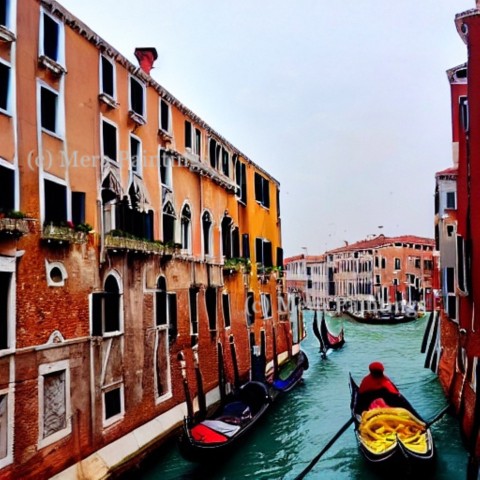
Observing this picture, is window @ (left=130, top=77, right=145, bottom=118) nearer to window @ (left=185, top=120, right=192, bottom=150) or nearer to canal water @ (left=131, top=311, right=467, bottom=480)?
window @ (left=185, top=120, right=192, bottom=150)

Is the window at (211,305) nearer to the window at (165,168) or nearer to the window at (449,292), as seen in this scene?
the window at (165,168)

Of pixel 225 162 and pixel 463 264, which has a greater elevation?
pixel 225 162

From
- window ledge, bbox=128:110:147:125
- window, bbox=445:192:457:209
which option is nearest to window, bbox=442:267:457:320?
window, bbox=445:192:457:209

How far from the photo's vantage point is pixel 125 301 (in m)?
6.86

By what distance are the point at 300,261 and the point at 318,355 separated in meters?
27.3

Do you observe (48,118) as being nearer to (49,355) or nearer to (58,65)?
(58,65)

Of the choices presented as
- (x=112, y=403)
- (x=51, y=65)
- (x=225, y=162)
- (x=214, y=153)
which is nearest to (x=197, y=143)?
(x=214, y=153)

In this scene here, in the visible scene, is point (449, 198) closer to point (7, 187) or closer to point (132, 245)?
point (132, 245)

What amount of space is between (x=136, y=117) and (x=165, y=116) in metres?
1.18

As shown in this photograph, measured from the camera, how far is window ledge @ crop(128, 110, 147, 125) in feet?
24.0

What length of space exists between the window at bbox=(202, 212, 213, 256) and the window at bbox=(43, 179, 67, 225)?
4048 millimetres

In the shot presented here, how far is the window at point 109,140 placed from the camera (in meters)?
6.76

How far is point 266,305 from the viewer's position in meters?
13.1

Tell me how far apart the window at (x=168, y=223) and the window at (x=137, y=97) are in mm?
1374
